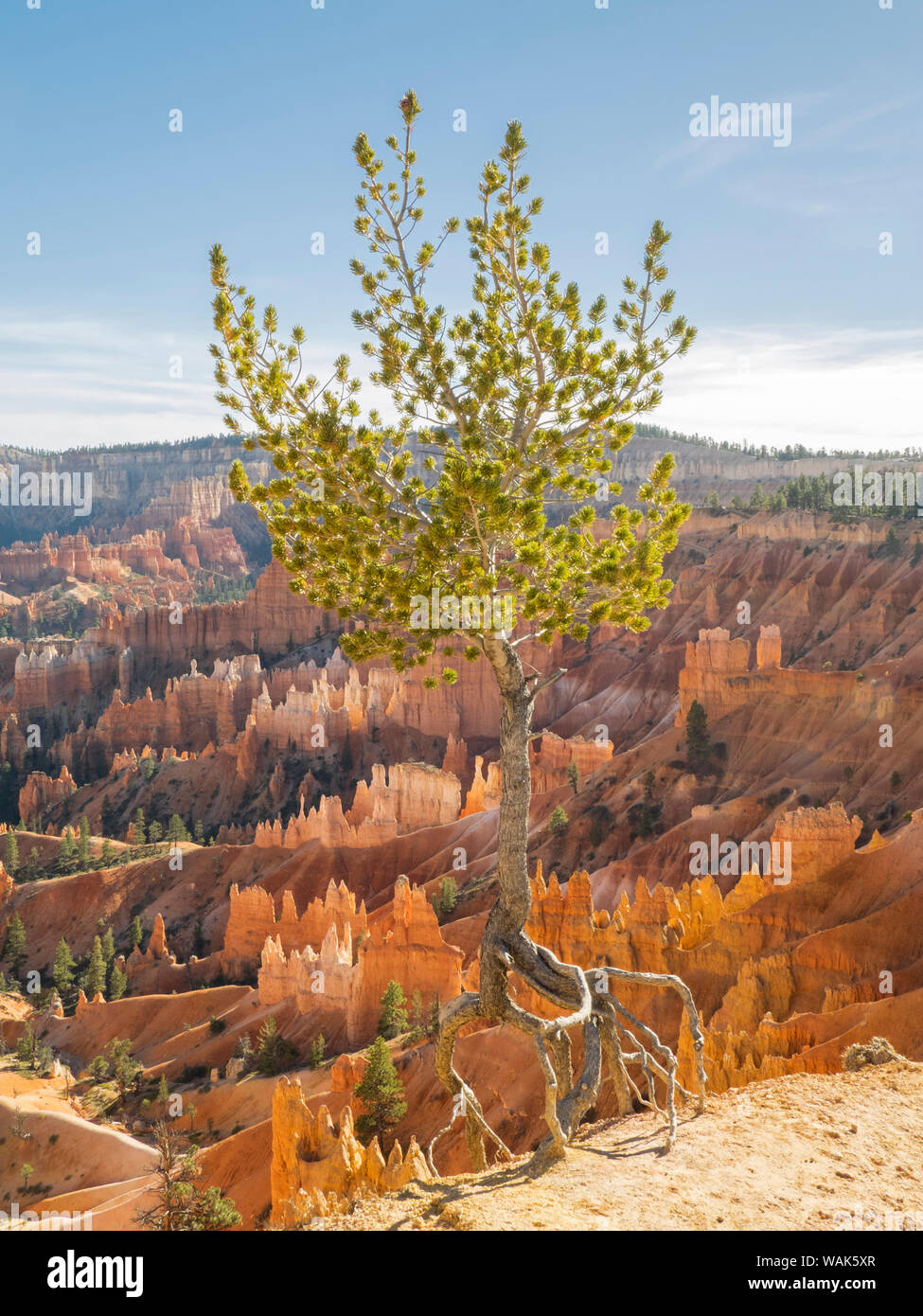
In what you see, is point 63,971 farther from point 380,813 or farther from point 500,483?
point 500,483

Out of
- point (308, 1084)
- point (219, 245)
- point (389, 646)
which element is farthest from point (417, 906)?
point (219, 245)

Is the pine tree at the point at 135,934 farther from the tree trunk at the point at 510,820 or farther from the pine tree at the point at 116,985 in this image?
the tree trunk at the point at 510,820

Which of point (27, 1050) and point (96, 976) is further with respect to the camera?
point (96, 976)

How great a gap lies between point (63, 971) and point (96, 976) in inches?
128

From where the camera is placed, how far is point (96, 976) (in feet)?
166

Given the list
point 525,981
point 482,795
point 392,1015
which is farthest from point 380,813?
point 525,981

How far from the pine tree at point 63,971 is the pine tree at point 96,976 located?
1.27 m

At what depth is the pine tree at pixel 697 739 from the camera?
50.4 m

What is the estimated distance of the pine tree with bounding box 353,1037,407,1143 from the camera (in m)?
25.3

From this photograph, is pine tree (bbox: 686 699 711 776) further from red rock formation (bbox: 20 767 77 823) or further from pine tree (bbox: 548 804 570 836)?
red rock formation (bbox: 20 767 77 823)

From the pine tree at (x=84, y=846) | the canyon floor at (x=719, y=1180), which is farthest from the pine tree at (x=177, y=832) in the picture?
the canyon floor at (x=719, y=1180)

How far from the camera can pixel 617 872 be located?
143 ft

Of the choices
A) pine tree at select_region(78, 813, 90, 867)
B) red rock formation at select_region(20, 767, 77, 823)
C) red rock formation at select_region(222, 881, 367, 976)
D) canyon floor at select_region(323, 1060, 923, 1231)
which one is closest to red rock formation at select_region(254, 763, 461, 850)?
red rock formation at select_region(222, 881, 367, 976)
